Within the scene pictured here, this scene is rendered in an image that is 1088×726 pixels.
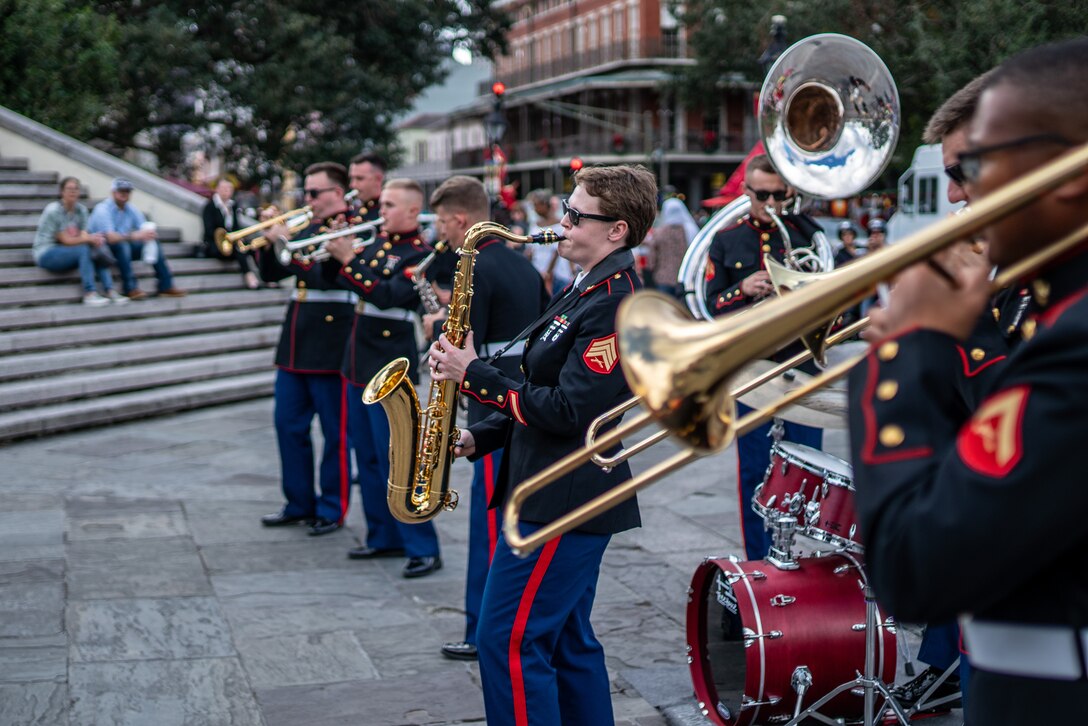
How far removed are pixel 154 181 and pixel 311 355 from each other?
32.2 feet

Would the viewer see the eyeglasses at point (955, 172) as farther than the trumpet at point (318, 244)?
No

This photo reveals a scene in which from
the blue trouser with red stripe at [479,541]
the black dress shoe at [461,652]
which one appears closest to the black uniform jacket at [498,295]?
the blue trouser with red stripe at [479,541]

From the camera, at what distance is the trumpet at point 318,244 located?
689cm

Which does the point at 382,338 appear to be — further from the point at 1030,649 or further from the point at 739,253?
the point at 1030,649

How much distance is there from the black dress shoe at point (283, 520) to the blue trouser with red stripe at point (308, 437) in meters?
0.09

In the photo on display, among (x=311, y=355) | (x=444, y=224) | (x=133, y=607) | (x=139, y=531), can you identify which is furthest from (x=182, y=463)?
(x=444, y=224)

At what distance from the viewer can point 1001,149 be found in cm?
167

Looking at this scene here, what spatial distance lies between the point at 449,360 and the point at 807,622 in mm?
1556

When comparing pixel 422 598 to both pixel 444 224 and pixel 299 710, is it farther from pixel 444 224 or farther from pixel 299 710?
pixel 444 224

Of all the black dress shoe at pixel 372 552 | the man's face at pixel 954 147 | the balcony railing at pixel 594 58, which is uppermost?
the balcony railing at pixel 594 58

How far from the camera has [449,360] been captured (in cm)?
381

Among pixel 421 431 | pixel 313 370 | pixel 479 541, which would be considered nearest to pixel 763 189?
pixel 479 541

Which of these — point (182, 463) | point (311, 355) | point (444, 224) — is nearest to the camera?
point (444, 224)

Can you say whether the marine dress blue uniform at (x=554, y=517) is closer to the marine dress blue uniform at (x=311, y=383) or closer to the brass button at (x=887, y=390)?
the brass button at (x=887, y=390)
